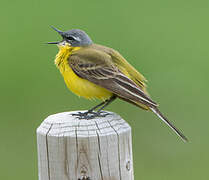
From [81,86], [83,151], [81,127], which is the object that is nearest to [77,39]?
[81,86]

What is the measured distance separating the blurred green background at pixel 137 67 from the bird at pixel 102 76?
3.29m

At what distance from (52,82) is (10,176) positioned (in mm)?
2234

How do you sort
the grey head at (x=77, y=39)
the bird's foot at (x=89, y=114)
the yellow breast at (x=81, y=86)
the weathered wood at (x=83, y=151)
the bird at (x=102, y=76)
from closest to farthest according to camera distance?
1. the weathered wood at (x=83, y=151)
2. the bird's foot at (x=89, y=114)
3. the bird at (x=102, y=76)
4. the yellow breast at (x=81, y=86)
5. the grey head at (x=77, y=39)

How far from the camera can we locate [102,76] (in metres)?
6.48

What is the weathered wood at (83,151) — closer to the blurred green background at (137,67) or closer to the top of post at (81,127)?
the top of post at (81,127)

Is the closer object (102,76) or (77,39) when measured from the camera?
(102,76)

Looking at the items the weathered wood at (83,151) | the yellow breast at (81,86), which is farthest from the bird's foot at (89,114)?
the yellow breast at (81,86)

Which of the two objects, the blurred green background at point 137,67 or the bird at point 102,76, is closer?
the bird at point 102,76

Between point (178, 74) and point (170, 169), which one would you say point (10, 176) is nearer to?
point (170, 169)

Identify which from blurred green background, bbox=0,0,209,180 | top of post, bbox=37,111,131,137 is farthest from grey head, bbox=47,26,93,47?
blurred green background, bbox=0,0,209,180

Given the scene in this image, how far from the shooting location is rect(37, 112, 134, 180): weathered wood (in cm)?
495

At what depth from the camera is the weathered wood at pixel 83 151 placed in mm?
4945

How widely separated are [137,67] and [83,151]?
6.69m

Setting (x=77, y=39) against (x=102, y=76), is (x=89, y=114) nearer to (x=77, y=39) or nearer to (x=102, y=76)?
(x=102, y=76)
